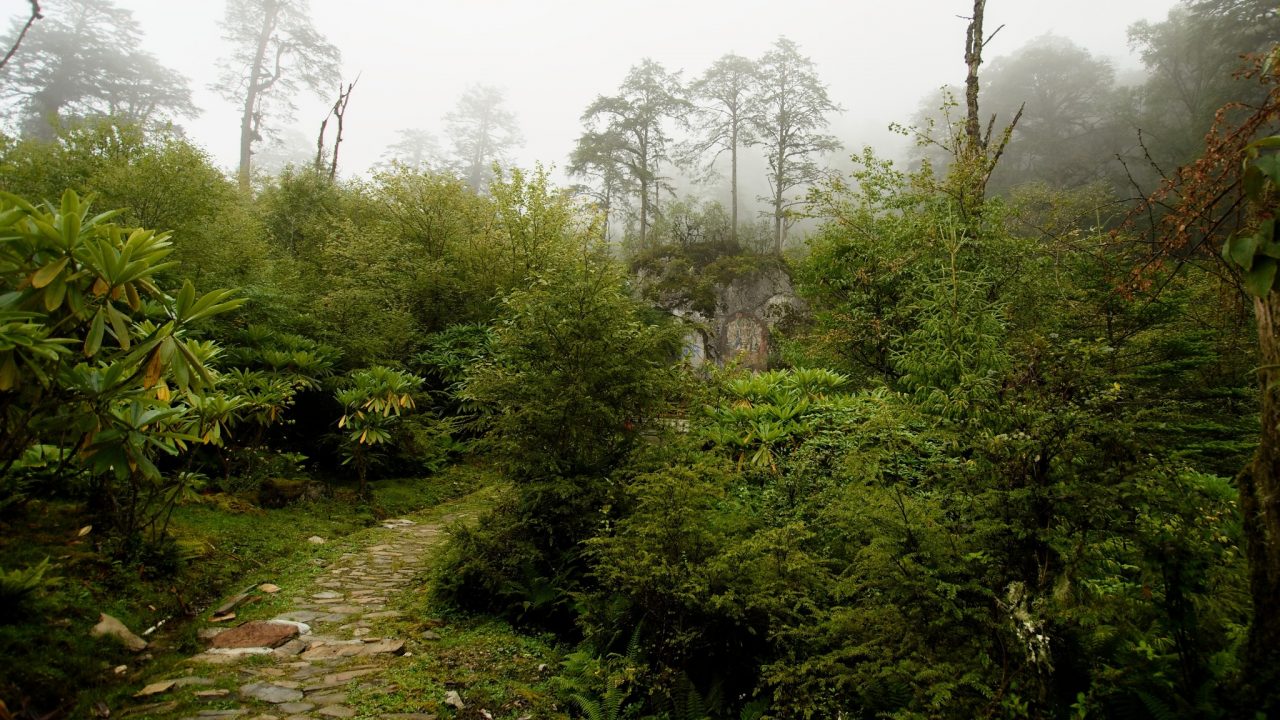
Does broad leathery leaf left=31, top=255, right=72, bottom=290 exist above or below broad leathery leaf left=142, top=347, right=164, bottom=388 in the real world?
above

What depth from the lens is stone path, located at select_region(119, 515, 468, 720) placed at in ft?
7.71

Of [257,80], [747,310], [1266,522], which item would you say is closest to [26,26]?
[1266,522]

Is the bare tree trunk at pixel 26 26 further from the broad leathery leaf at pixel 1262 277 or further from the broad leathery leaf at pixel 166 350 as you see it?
the broad leathery leaf at pixel 1262 277

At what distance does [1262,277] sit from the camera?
1.45 m

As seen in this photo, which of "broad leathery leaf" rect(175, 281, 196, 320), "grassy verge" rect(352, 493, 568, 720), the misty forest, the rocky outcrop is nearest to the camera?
the misty forest

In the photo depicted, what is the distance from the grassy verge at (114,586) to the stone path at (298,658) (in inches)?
7.6

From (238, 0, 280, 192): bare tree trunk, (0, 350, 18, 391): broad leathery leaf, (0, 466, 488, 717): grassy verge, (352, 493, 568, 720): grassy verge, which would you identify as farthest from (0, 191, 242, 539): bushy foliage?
(238, 0, 280, 192): bare tree trunk

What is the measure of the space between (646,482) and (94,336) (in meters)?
3.06

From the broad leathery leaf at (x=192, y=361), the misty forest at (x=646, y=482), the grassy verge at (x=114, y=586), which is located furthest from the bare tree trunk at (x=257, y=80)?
the broad leathery leaf at (x=192, y=361)

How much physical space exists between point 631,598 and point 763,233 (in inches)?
788

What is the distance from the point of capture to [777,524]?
3477 mm

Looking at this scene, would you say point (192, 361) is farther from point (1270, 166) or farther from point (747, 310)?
point (747, 310)

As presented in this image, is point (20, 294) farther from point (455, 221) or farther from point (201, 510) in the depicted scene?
point (455, 221)

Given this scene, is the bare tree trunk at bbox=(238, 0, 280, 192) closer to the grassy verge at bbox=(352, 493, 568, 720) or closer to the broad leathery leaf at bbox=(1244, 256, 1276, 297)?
the grassy verge at bbox=(352, 493, 568, 720)
